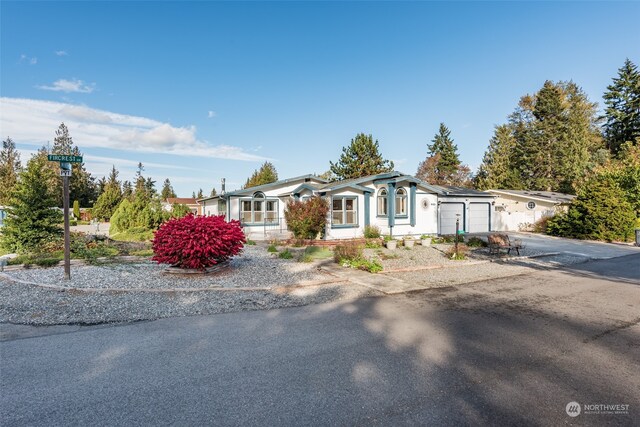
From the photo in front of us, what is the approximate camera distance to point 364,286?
27.7 ft

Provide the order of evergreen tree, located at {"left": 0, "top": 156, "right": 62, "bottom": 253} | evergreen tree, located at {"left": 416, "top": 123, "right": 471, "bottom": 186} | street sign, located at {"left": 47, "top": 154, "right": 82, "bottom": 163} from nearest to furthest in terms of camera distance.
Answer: street sign, located at {"left": 47, "top": 154, "right": 82, "bottom": 163} → evergreen tree, located at {"left": 0, "top": 156, "right": 62, "bottom": 253} → evergreen tree, located at {"left": 416, "top": 123, "right": 471, "bottom": 186}

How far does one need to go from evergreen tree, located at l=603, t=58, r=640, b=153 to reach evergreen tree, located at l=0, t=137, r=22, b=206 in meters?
74.5

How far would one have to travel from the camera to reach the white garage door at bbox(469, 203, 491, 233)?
24.2m

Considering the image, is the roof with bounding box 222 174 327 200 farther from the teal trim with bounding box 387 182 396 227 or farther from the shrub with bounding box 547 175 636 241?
the shrub with bounding box 547 175 636 241

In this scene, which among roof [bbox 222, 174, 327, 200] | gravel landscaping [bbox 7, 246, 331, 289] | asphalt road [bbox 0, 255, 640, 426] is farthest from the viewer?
roof [bbox 222, 174, 327, 200]

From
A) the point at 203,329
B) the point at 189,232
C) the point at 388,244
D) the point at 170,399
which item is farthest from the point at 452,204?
the point at 170,399

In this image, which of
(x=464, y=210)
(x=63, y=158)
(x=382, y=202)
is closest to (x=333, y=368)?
(x=63, y=158)

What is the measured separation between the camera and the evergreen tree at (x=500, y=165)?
153ft

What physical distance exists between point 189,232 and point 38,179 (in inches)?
347

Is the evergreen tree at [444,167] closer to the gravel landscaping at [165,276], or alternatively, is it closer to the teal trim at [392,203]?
the teal trim at [392,203]

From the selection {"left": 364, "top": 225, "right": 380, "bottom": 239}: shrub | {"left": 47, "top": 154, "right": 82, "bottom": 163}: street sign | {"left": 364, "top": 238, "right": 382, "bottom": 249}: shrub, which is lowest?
{"left": 364, "top": 238, "right": 382, "bottom": 249}: shrub

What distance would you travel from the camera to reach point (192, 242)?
8.97 meters

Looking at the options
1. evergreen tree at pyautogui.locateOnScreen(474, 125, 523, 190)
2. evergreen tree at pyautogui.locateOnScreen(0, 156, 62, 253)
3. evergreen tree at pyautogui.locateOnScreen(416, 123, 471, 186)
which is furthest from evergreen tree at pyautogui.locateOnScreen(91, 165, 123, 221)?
evergreen tree at pyautogui.locateOnScreen(474, 125, 523, 190)

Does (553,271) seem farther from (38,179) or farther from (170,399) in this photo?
(38,179)
